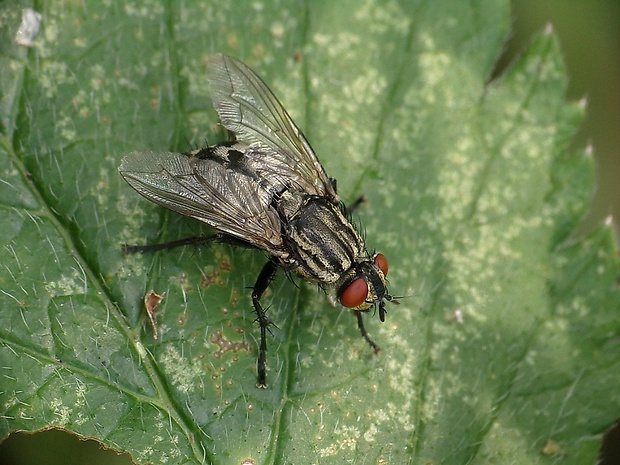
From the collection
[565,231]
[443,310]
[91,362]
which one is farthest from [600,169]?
[91,362]

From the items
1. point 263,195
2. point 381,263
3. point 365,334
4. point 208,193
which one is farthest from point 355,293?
point 208,193

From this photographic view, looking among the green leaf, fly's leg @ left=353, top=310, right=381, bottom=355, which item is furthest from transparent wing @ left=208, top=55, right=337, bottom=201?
fly's leg @ left=353, top=310, right=381, bottom=355

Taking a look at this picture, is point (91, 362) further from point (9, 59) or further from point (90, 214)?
point (9, 59)

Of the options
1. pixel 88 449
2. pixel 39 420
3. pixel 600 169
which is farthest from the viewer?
pixel 600 169

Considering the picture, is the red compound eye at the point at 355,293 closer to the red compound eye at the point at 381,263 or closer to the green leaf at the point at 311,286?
the red compound eye at the point at 381,263

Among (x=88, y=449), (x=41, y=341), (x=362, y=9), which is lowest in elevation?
(x=88, y=449)

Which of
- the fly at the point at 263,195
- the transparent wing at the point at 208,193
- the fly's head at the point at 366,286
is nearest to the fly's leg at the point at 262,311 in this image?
the fly at the point at 263,195

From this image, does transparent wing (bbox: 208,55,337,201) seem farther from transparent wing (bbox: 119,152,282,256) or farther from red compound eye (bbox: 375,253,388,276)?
red compound eye (bbox: 375,253,388,276)

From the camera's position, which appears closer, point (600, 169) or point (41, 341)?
point (41, 341)
